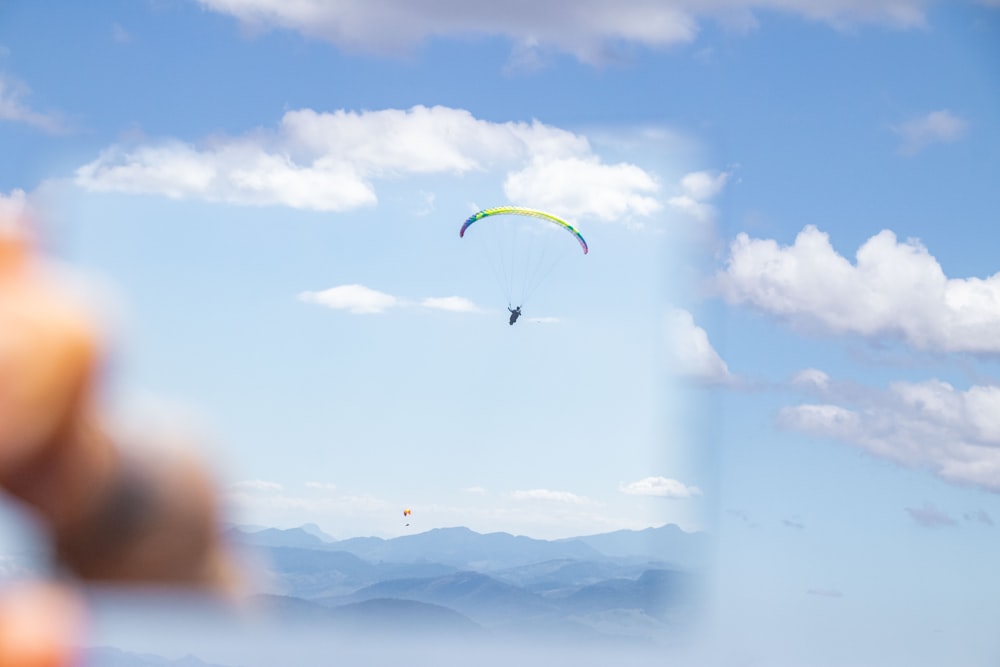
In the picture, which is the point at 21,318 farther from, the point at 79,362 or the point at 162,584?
the point at 162,584

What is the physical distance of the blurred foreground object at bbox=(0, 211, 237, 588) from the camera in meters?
0.31

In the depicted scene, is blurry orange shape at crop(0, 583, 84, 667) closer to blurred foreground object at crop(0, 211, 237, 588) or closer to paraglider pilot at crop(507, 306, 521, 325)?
blurred foreground object at crop(0, 211, 237, 588)

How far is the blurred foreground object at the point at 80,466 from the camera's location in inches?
12.2

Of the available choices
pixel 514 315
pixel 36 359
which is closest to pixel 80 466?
pixel 36 359

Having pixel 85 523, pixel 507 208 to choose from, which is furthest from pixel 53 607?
pixel 507 208

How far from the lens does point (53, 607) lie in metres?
0.35

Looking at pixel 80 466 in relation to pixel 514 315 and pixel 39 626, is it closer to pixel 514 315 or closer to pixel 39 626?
pixel 39 626

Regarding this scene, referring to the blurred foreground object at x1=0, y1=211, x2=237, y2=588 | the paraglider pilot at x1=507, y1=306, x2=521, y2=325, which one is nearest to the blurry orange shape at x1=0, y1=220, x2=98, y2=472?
the blurred foreground object at x1=0, y1=211, x2=237, y2=588

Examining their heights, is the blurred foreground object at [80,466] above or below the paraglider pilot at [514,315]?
below

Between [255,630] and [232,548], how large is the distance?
5 cm

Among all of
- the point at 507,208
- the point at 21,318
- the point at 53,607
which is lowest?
the point at 53,607

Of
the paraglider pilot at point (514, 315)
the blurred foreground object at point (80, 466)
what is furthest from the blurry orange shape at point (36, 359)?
the paraglider pilot at point (514, 315)

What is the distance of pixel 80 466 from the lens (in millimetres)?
343

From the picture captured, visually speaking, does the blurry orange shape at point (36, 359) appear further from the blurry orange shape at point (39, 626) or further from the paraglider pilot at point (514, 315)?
the paraglider pilot at point (514, 315)
